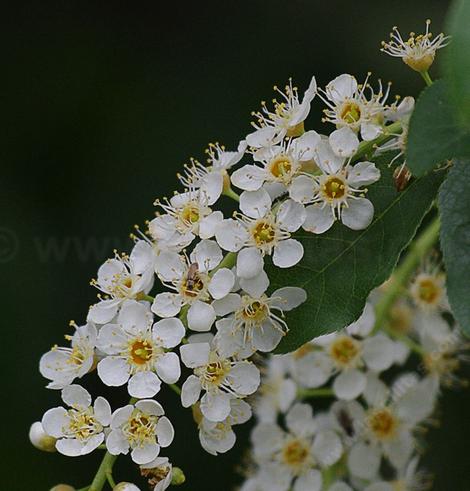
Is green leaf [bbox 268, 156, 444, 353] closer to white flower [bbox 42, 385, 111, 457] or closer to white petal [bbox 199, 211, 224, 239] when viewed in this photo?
white petal [bbox 199, 211, 224, 239]

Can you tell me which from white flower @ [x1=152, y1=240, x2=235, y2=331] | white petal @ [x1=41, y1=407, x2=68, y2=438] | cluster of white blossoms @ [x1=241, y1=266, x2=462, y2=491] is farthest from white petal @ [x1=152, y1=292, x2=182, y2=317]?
cluster of white blossoms @ [x1=241, y1=266, x2=462, y2=491]

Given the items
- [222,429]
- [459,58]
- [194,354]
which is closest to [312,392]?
[222,429]

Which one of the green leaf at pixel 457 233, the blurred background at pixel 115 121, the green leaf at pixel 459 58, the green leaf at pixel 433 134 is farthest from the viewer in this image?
the blurred background at pixel 115 121

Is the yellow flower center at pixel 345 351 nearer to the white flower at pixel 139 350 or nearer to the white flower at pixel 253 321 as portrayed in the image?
the white flower at pixel 253 321

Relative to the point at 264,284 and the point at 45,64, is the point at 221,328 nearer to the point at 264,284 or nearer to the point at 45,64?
the point at 264,284

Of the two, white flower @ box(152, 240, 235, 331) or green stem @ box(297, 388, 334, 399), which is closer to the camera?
white flower @ box(152, 240, 235, 331)

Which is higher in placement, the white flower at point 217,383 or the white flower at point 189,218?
the white flower at point 189,218

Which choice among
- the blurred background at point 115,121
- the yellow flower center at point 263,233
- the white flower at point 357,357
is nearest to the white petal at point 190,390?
the yellow flower center at point 263,233
